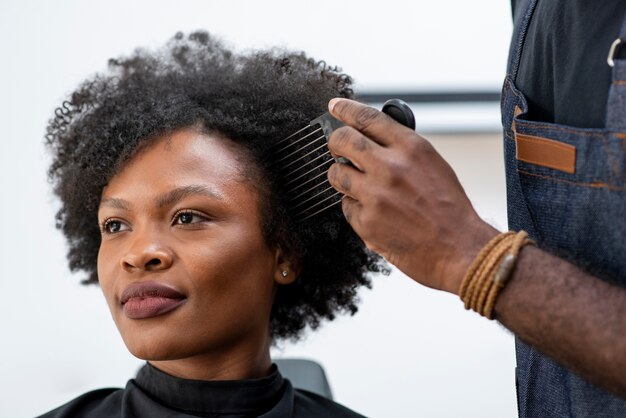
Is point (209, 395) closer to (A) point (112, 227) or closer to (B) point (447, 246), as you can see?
(A) point (112, 227)

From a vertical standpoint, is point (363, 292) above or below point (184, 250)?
below

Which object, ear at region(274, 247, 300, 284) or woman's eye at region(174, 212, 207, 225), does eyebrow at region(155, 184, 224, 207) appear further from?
ear at region(274, 247, 300, 284)

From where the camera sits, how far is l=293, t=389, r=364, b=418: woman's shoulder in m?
1.42

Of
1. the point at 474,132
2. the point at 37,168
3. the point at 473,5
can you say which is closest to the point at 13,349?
the point at 37,168

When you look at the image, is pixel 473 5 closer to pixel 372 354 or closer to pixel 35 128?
pixel 372 354

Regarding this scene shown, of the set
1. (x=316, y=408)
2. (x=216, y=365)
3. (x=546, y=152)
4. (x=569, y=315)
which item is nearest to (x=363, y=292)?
(x=316, y=408)

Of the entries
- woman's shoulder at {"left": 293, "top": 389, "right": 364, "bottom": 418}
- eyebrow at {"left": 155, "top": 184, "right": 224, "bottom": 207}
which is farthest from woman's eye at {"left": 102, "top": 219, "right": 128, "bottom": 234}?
woman's shoulder at {"left": 293, "top": 389, "right": 364, "bottom": 418}

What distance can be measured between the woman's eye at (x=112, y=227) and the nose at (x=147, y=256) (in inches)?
3.4

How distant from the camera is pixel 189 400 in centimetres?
130

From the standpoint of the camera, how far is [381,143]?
0.96 m

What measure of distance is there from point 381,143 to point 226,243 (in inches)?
15.7

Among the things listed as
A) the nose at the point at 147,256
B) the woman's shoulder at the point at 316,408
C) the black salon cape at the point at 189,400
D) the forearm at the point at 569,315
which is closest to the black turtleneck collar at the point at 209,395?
the black salon cape at the point at 189,400

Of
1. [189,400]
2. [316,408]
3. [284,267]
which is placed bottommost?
[316,408]

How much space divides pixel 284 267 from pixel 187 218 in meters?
0.21
